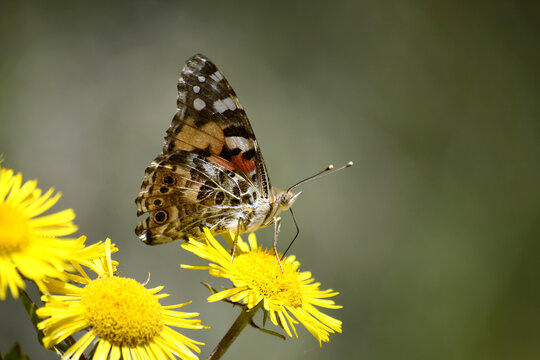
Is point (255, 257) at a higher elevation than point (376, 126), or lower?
lower

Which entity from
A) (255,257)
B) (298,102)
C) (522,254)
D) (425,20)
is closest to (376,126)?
(298,102)

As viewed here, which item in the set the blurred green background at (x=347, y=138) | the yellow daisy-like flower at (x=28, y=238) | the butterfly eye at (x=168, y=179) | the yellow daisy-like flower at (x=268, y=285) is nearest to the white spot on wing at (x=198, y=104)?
the butterfly eye at (x=168, y=179)

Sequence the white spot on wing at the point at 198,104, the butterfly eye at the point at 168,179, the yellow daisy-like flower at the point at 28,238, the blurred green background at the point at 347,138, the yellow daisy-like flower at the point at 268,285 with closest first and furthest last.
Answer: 1. the yellow daisy-like flower at the point at 28,238
2. the yellow daisy-like flower at the point at 268,285
3. the butterfly eye at the point at 168,179
4. the white spot on wing at the point at 198,104
5. the blurred green background at the point at 347,138

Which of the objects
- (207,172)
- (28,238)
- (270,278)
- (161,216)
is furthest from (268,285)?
(28,238)

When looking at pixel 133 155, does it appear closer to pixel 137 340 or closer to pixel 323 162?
pixel 323 162

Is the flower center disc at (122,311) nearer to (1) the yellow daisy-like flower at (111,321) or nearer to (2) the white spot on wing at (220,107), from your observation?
(1) the yellow daisy-like flower at (111,321)

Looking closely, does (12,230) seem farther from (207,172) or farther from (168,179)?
(207,172)

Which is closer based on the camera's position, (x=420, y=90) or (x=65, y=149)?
(x=65, y=149)
